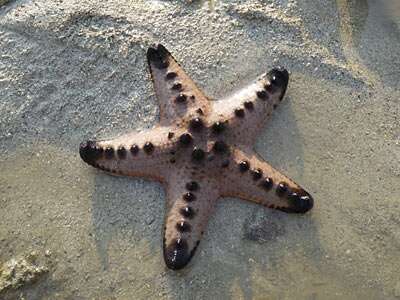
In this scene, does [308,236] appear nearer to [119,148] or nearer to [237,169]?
[237,169]

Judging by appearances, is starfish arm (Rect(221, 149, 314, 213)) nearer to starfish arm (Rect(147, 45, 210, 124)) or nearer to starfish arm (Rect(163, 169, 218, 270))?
starfish arm (Rect(163, 169, 218, 270))

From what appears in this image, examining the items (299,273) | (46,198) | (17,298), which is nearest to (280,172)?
(299,273)

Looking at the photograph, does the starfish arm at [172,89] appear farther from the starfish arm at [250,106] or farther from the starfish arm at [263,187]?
the starfish arm at [263,187]

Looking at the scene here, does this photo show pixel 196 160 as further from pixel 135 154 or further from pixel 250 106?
pixel 250 106

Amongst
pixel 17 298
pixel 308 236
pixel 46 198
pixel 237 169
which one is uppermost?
pixel 237 169

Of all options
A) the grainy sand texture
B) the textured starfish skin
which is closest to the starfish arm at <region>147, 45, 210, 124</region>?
the textured starfish skin

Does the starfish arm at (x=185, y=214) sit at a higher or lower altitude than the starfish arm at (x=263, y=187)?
lower

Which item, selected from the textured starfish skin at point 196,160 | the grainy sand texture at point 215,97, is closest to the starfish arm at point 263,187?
the textured starfish skin at point 196,160
